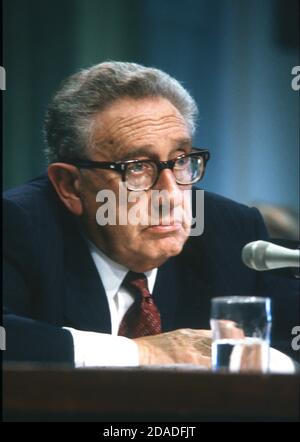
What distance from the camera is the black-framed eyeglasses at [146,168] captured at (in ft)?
6.04

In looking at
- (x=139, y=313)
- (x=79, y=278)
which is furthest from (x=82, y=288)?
(x=139, y=313)

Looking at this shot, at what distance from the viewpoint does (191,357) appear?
1765 mm

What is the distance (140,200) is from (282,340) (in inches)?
→ 17.0

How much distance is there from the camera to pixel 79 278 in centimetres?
186

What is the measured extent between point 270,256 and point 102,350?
0.59 metres

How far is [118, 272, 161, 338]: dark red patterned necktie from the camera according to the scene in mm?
1842

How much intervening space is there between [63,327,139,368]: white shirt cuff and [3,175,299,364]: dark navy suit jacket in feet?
0.07

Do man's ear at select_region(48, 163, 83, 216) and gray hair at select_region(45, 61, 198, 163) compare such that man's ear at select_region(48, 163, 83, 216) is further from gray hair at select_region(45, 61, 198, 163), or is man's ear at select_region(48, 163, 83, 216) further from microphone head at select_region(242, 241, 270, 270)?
microphone head at select_region(242, 241, 270, 270)

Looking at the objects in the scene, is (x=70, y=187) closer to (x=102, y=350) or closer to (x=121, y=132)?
(x=121, y=132)

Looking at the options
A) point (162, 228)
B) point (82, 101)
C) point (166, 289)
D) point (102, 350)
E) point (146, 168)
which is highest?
point (82, 101)

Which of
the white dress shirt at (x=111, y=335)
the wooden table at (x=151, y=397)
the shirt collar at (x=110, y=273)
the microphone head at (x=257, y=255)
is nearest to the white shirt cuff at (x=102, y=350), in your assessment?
the white dress shirt at (x=111, y=335)

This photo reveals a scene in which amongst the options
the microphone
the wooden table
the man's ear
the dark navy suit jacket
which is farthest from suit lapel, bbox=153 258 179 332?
the wooden table

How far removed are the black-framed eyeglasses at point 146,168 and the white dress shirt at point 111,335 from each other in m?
0.16

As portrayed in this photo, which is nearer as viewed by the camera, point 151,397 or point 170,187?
point 151,397
